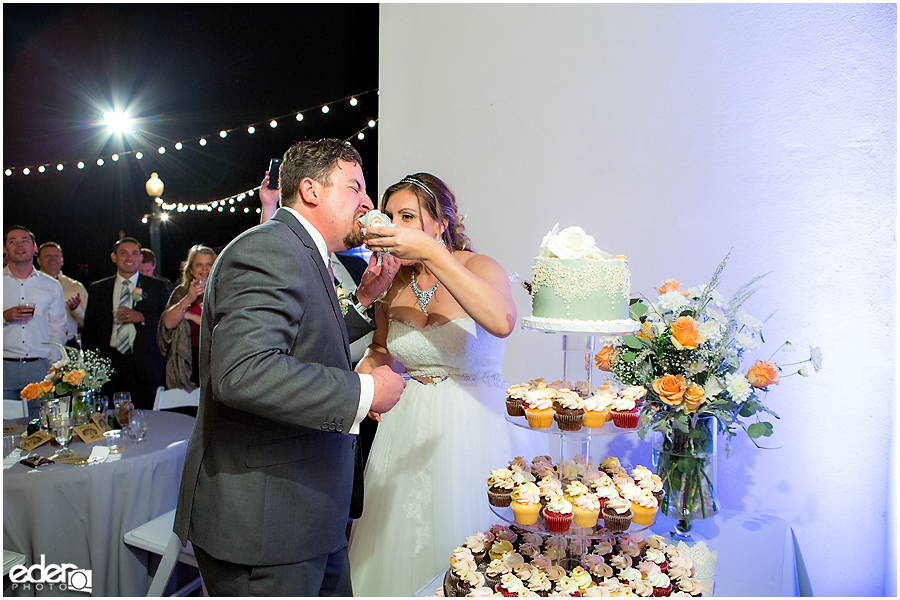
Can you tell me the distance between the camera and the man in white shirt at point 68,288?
4164 mm

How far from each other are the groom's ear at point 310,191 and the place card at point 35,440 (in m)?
2.20

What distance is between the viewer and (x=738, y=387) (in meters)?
1.86

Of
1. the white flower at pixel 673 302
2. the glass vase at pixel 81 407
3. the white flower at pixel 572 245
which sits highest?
the white flower at pixel 572 245

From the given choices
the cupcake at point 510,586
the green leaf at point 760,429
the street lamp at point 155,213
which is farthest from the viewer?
the street lamp at point 155,213

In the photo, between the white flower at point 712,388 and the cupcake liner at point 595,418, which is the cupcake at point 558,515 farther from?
the white flower at point 712,388

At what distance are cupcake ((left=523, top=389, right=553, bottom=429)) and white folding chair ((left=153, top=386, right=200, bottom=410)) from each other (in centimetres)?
330

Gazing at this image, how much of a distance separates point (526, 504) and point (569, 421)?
25cm

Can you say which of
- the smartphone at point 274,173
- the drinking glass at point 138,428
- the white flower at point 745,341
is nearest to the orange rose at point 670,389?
the white flower at point 745,341

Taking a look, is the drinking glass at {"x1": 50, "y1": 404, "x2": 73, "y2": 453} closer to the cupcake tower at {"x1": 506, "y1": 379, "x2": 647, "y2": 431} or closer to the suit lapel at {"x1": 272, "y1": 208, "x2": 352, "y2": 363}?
the suit lapel at {"x1": 272, "y1": 208, "x2": 352, "y2": 363}

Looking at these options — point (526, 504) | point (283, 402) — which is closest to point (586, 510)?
point (526, 504)

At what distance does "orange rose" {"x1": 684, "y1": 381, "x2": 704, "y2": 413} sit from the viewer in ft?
6.13

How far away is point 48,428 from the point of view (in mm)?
3008

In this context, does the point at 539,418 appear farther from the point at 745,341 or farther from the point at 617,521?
the point at 745,341

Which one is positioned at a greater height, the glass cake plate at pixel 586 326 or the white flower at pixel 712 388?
the glass cake plate at pixel 586 326
